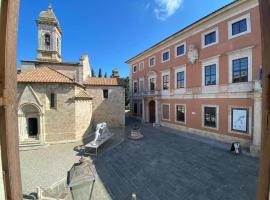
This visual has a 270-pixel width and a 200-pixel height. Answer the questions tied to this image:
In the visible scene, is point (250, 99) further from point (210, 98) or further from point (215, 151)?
point (215, 151)

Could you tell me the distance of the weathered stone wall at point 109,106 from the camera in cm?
2102

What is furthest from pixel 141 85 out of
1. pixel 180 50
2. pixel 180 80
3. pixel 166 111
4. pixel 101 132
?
pixel 101 132

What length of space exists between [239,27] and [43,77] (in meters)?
18.4

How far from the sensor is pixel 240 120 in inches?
489

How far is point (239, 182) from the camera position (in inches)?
289

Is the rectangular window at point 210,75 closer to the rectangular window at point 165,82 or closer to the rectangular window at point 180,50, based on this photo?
the rectangular window at point 180,50

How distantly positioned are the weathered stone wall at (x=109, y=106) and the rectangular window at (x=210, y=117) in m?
11.0

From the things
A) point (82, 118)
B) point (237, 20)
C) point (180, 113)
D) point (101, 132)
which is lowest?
point (101, 132)

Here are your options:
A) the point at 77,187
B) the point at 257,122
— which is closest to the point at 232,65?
the point at 257,122

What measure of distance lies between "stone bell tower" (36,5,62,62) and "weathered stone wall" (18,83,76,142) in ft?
36.4

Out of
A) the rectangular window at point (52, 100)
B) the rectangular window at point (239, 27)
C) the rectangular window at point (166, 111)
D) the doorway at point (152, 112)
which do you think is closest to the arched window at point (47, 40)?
the rectangular window at point (52, 100)

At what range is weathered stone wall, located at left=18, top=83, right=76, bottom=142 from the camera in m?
14.6

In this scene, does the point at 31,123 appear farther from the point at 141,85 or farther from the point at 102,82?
the point at 141,85

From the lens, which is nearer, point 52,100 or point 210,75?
point 210,75
